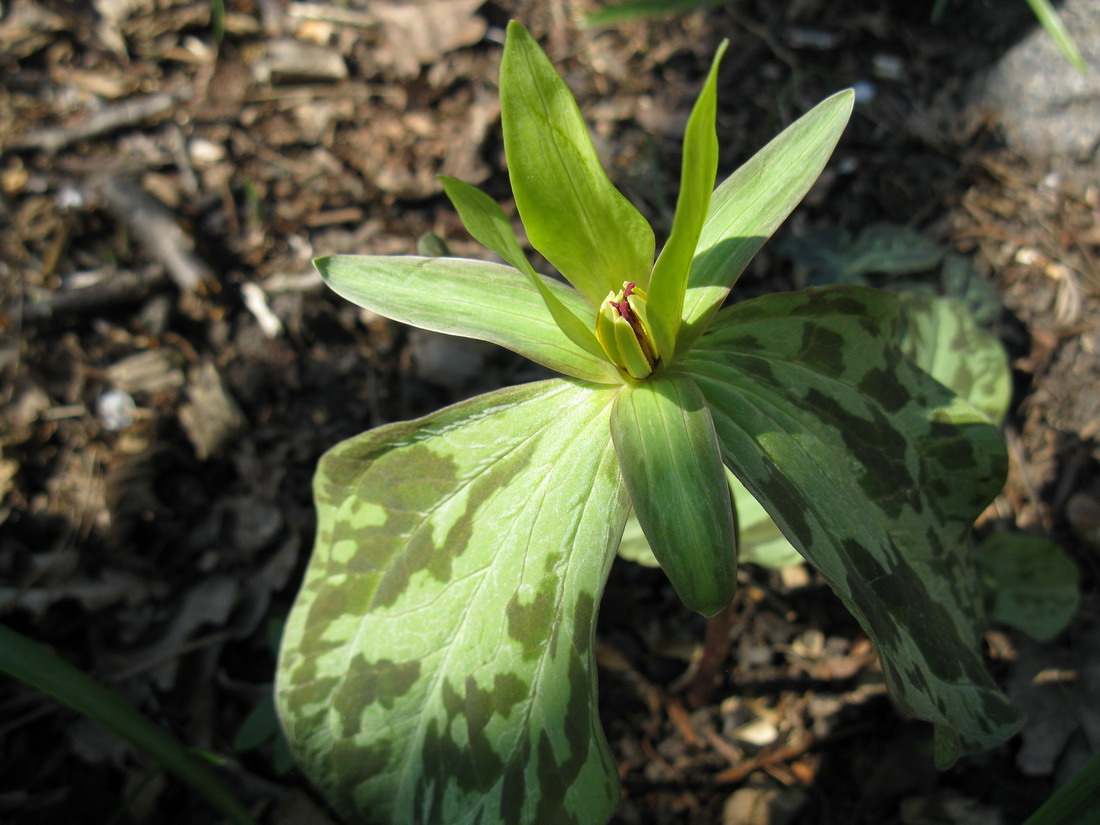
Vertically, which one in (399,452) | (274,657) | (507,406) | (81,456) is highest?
(507,406)

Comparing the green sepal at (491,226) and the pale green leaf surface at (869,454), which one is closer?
the green sepal at (491,226)

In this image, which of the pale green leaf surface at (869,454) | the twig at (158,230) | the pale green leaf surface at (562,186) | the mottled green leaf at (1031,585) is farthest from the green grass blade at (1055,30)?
the twig at (158,230)

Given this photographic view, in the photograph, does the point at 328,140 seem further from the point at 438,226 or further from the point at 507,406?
the point at 507,406

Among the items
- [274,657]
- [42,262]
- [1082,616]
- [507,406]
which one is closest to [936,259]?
[1082,616]

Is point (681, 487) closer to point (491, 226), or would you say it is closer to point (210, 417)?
point (491, 226)

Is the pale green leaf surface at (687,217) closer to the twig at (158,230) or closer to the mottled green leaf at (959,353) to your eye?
the mottled green leaf at (959,353)

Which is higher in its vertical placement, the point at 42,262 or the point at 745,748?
the point at 42,262

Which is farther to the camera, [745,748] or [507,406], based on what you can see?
[745,748]
